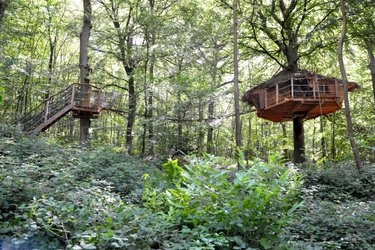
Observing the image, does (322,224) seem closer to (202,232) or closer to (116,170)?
(202,232)

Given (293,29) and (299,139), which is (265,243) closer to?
(299,139)

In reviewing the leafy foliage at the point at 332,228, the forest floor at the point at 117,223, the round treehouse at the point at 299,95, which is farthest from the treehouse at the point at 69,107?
the leafy foliage at the point at 332,228

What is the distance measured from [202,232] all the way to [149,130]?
1050 centimetres

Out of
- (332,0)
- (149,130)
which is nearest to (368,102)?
(332,0)

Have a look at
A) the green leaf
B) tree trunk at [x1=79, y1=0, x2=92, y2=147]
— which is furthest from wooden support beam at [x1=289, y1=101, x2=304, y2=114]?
the green leaf

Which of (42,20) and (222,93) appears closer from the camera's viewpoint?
(222,93)

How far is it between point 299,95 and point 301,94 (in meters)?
0.10

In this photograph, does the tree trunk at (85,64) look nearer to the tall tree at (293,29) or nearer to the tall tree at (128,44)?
the tall tree at (128,44)

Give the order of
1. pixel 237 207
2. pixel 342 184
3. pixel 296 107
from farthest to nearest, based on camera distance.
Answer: pixel 296 107, pixel 342 184, pixel 237 207

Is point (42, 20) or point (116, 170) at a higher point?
point (42, 20)

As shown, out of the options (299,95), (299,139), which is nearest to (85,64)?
(299,95)

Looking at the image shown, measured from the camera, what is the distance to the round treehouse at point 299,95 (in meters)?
12.5

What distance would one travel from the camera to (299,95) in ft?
42.6

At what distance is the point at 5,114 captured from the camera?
17344mm
